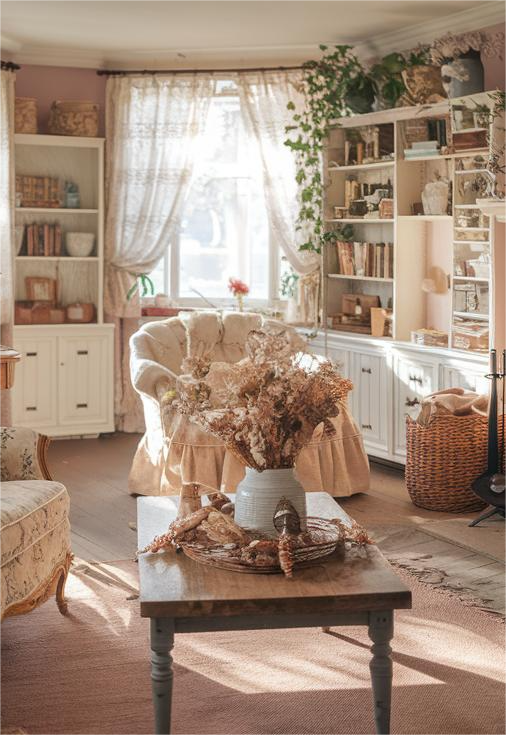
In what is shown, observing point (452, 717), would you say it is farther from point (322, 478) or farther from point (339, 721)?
point (322, 478)

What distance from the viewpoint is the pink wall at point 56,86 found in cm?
741

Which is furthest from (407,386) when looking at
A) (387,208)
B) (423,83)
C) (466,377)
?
(423,83)

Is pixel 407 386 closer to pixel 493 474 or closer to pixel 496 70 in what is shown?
pixel 493 474

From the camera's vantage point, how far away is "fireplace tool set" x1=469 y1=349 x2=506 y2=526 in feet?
17.0

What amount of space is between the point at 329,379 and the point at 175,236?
4877 millimetres

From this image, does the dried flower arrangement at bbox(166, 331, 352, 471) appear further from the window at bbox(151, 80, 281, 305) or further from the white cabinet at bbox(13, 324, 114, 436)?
the window at bbox(151, 80, 281, 305)

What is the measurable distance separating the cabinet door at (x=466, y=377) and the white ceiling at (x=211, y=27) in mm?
2005

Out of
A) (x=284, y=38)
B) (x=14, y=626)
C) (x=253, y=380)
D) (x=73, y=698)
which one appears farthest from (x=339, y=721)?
(x=284, y=38)

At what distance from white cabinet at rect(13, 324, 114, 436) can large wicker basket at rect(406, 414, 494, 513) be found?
2.83 metres

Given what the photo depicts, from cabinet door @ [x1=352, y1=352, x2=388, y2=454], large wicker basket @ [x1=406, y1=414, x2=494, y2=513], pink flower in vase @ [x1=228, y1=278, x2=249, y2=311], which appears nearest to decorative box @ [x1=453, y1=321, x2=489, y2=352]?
large wicker basket @ [x1=406, y1=414, x2=494, y2=513]

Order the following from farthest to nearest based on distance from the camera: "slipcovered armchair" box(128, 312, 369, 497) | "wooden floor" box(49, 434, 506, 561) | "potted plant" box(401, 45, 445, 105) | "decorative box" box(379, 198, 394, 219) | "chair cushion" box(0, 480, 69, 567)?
"decorative box" box(379, 198, 394, 219) < "potted plant" box(401, 45, 445, 105) < "slipcovered armchair" box(128, 312, 369, 497) < "wooden floor" box(49, 434, 506, 561) < "chair cushion" box(0, 480, 69, 567)

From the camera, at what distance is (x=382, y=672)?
2764 millimetres

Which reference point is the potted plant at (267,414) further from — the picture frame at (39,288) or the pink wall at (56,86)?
the pink wall at (56,86)

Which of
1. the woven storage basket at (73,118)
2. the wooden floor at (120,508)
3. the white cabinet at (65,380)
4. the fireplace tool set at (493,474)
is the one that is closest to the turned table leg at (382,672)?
the wooden floor at (120,508)
